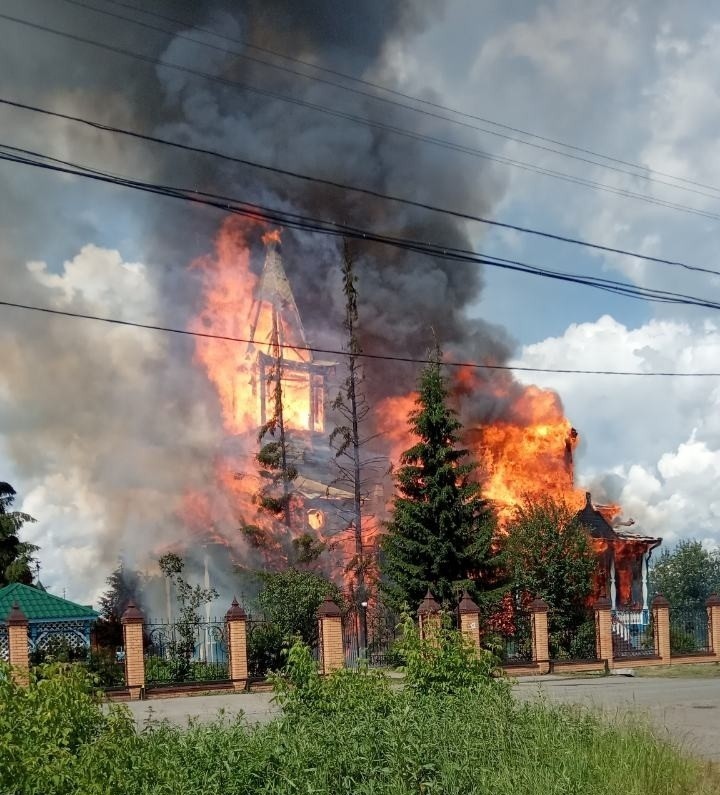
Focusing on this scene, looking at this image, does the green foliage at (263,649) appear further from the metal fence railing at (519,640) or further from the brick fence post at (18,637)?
the metal fence railing at (519,640)

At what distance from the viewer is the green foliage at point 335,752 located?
6543 millimetres

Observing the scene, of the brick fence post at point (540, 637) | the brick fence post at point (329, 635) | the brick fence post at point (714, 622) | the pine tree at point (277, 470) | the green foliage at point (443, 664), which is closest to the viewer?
the green foliage at point (443, 664)

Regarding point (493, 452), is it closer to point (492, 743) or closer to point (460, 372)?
point (460, 372)

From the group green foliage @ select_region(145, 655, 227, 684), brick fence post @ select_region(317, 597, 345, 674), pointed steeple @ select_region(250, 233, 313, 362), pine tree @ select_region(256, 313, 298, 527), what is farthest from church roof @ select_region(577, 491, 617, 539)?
green foliage @ select_region(145, 655, 227, 684)

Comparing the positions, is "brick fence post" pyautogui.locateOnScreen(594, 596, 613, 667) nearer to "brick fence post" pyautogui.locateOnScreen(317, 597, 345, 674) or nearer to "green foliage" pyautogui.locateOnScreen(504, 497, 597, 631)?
"green foliage" pyautogui.locateOnScreen(504, 497, 597, 631)

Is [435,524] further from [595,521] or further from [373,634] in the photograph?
[595,521]

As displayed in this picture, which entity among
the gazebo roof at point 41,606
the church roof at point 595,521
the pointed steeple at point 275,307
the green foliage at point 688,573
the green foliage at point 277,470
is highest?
the pointed steeple at point 275,307

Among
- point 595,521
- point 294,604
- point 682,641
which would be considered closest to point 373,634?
point 294,604

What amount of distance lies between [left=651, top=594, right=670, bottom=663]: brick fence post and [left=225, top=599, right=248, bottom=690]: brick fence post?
1205cm

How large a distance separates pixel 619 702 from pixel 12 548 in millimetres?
27193

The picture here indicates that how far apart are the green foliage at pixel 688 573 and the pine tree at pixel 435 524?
32.1m

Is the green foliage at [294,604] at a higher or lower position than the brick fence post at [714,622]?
higher

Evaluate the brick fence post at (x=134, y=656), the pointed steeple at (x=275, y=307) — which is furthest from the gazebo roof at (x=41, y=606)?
the pointed steeple at (x=275, y=307)

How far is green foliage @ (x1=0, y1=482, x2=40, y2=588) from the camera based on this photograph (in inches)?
1416
